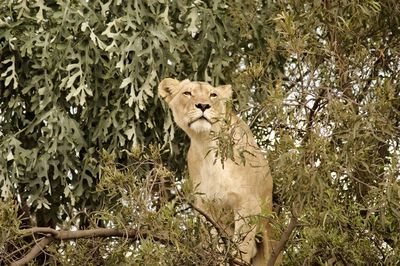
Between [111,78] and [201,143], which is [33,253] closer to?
[201,143]

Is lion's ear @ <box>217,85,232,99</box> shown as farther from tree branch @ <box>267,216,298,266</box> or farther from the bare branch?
the bare branch

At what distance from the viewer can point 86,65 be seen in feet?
31.0

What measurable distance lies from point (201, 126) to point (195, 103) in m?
0.14

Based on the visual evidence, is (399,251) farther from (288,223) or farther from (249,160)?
(249,160)

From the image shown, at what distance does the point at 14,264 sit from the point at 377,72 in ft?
7.67

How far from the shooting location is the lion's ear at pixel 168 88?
785cm

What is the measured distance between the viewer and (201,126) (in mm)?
7340

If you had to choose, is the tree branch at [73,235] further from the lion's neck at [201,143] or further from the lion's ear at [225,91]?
the lion's ear at [225,91]

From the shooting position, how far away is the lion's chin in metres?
7.33

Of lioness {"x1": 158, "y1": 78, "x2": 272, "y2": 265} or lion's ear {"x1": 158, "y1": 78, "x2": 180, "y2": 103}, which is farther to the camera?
lion's ear {"x1": 158, "y1": 78, "x2": 180, "y2": 103}

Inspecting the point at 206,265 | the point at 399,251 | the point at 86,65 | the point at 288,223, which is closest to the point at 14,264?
the point at 206,265

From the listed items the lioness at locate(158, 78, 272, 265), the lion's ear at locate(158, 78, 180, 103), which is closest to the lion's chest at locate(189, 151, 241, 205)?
the lioness at locate(158, 78, 272, 265)

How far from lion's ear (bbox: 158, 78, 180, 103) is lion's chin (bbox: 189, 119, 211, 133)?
0.52m

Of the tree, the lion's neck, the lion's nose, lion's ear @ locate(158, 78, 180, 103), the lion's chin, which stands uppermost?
the lion's nose
